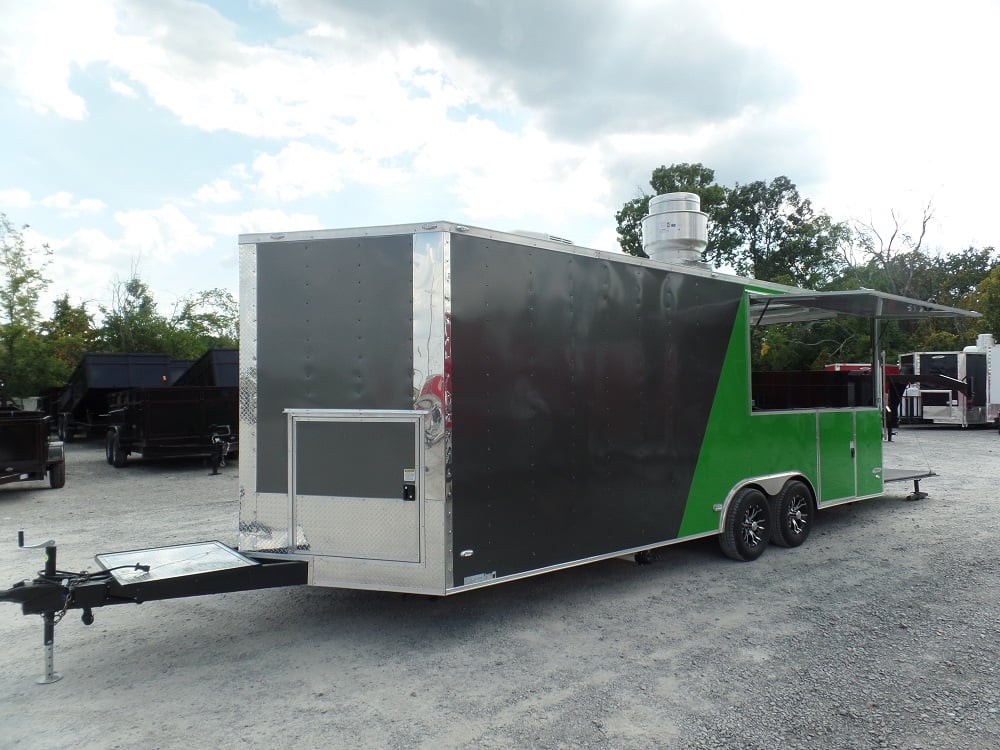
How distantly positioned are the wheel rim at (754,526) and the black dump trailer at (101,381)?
54.8 feet

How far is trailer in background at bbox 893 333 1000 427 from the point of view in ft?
65.2

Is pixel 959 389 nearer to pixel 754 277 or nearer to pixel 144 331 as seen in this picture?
pixel 754 277

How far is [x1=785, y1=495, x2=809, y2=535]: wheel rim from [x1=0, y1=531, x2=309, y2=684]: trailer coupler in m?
4.75

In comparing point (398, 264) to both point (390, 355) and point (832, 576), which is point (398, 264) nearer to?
point (390, 355)

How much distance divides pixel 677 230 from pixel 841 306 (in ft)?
6.13

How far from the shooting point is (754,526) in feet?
21.2

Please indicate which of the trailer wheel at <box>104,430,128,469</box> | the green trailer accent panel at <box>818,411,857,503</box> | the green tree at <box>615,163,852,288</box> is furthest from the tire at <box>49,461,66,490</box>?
the green tree at <box>615,163,852,288</box>

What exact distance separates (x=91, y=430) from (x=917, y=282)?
37.7 metres

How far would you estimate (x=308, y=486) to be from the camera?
4555 mm

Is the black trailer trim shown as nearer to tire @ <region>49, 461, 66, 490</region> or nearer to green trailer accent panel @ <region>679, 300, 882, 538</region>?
green trailer accent panel @ <region>679, 300, 882, 538</region>

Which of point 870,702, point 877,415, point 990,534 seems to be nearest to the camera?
point 870,702

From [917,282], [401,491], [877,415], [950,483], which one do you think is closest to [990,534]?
[877,415]

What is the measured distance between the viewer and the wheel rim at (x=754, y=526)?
6352mm

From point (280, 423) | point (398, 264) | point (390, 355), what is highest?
point (398, 264)
